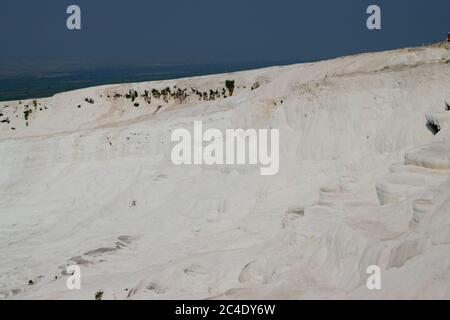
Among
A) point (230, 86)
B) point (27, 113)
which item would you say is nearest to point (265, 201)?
point (230, 86)

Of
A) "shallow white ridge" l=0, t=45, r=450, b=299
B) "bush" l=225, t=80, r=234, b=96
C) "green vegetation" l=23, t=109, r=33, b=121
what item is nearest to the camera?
"shallow white ridge" l=0, t=45, r=450, b=299

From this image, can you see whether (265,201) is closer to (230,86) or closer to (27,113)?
(230,86)

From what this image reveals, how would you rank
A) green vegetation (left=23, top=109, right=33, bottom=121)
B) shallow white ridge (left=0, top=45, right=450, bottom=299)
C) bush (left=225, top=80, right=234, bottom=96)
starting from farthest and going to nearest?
green vegetation (left=23, top=109, right=33, bottom=121)
bush (left=225, top=80, right=234, bottom=96)
shallow white ridge (left=0, top=45, right=450, bottom=299)

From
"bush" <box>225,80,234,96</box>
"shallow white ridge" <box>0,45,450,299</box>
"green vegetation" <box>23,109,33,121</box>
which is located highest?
"bush" <box>225,80,234,96</box>

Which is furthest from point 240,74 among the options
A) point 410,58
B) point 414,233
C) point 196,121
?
point 414,233

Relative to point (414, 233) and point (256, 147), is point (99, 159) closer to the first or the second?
point (256, 147)

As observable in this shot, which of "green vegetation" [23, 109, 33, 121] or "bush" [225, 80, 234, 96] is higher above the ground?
"bush" [225, 80, 234, 96]

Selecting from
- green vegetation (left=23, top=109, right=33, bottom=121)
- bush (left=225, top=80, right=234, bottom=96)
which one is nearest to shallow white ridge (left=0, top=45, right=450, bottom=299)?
bush (left=225, top=80, right=234, bottom=96)

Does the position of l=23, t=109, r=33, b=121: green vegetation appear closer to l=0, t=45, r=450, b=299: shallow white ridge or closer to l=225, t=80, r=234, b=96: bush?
l=225, t=80, r=234, b=96: bush

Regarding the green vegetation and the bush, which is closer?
the bush

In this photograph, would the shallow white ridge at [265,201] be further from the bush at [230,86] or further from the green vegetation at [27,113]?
the green vegetation at [27,113]

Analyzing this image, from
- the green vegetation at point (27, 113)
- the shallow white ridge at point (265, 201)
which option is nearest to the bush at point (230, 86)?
the shallow white ridge at point (265, 201)

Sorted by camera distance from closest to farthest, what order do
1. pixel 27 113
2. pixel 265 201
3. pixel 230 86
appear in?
pixel 265 201 < pixel 230 86 < pixel 27 113
